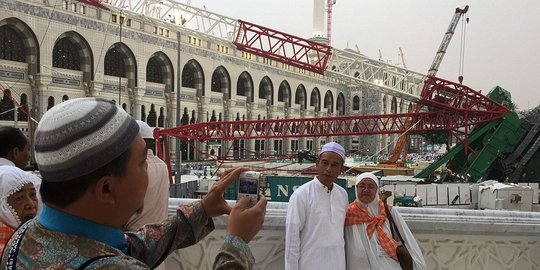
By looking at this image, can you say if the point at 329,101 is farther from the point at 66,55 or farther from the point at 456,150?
the point at 456,150

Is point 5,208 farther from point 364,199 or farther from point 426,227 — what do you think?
point 426,227

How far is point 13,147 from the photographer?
2266mm

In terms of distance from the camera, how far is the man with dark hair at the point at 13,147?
2.25 metres

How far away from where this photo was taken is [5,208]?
176 cm

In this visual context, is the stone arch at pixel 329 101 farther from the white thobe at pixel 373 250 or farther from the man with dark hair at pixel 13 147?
the man with dark hair at pixel 13 147

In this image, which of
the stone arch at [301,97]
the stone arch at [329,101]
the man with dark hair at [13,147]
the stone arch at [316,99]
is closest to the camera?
the man with dark hair at [13,147]

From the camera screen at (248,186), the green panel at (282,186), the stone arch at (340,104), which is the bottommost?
the green panel at (282,186)

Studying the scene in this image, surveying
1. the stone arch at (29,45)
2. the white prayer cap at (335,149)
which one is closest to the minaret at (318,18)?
the stone arch at (29,45)

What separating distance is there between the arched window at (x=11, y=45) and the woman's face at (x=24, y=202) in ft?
64.0

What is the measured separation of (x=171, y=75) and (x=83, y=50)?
5.95 metres

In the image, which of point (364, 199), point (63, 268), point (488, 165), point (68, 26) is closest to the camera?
point (63, 268)

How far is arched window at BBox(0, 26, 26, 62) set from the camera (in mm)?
17859

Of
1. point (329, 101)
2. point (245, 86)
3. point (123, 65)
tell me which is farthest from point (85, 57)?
point (329, 101)

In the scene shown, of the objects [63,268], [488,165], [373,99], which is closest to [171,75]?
[488,165]
